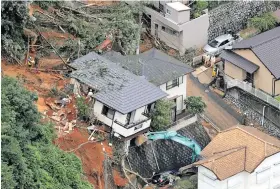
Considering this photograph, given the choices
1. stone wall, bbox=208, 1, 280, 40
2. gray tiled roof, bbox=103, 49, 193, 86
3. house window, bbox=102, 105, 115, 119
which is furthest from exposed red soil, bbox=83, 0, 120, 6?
house window, bbox=102, 105, 115, 119

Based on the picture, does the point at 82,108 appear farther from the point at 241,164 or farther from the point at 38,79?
the point at 241,164

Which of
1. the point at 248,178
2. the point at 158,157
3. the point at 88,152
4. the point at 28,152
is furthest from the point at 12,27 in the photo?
the point at 248,178

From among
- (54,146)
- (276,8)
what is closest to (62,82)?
(54,146)

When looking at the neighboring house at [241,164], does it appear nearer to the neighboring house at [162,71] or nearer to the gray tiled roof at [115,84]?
the gray tiled roof at [115,84]

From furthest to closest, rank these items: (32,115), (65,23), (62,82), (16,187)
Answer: (65,23) < (62,82) < (32,115) < (16,187)

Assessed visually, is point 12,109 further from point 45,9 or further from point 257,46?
point 257,46

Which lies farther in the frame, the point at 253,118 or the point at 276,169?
the point at 253,118
